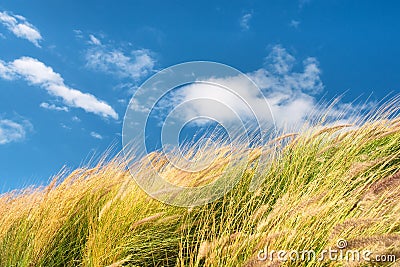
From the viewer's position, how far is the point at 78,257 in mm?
2799

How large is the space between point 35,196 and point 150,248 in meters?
1.50

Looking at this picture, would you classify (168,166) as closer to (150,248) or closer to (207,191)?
(207,191)

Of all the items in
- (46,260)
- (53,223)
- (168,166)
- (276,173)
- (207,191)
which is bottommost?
(46,260)

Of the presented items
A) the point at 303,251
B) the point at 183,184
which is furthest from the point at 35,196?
the point at 303,251

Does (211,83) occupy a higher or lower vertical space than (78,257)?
higher

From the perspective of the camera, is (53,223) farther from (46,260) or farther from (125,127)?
(125,127)

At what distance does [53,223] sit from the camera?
2.75 meters

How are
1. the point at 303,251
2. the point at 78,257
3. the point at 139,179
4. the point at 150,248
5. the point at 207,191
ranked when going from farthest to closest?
the point at 139,179 → the point at 207,191 → the point at 78,257 → the point at 150,248 → the point at 303,251

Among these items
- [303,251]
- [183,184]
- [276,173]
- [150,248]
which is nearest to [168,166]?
[183,184]

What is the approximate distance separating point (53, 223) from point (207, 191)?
1.00 m

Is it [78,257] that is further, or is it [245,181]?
[245,181]

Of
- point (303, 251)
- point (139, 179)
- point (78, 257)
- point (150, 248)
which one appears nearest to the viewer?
point (303, 251)

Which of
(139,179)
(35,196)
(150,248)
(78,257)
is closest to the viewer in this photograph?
(150,248)

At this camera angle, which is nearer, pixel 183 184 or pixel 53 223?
pixel 53 223
